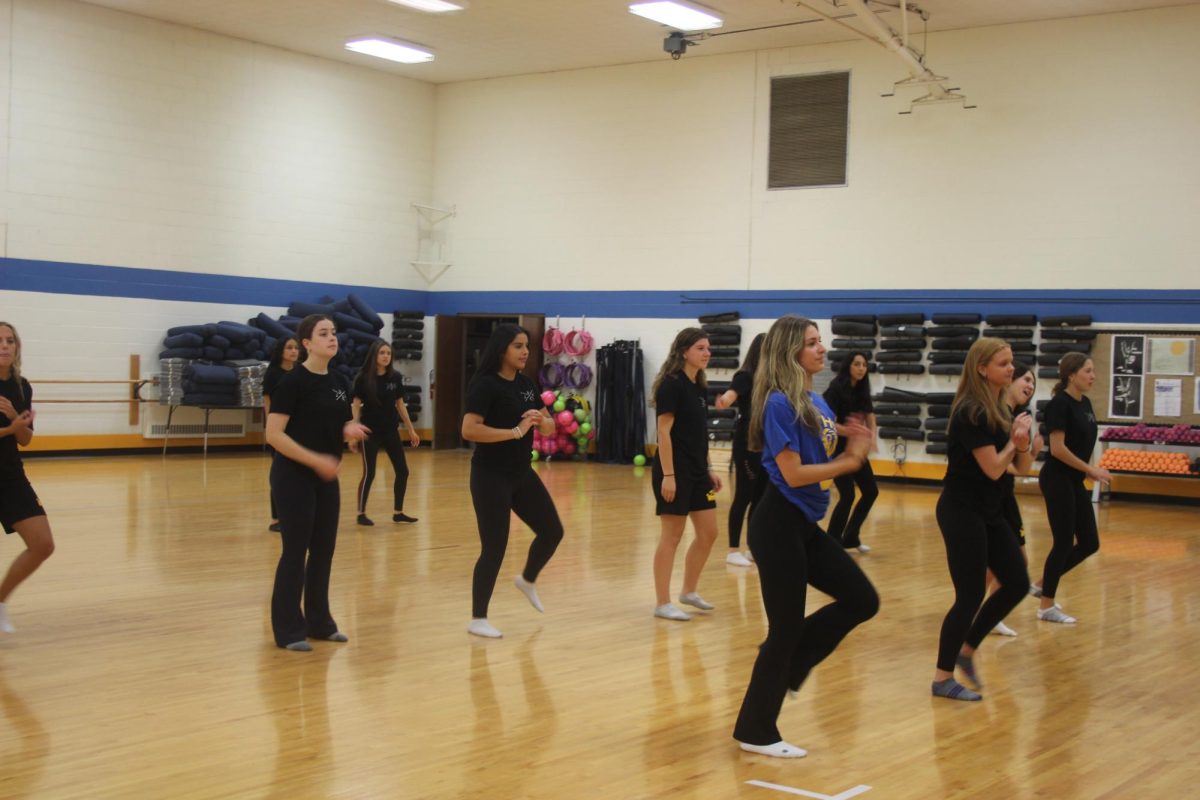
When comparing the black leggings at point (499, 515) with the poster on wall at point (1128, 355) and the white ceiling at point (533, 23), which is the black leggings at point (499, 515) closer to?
the white ceiling at point (533, 23)

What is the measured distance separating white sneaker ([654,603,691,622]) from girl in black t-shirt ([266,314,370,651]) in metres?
2.26

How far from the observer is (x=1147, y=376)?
54.0 feet

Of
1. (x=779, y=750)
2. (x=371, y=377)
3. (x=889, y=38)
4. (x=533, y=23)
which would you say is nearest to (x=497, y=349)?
(x=779, y=750)

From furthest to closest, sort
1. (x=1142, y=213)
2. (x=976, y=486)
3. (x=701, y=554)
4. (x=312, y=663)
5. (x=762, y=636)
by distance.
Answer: (x=1142, y=213), (x=701, y=554), (x=762, y=636), (x=312, y=663), (x=976, y=486)

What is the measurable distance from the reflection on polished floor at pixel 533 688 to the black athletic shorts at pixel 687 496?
742 millimetres

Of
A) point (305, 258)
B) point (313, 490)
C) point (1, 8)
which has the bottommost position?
point (313, 490)

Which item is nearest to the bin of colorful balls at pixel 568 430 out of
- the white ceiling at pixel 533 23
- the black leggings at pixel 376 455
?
the white ceiling at pixel 533 23

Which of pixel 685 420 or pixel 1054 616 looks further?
pixel 1054 616

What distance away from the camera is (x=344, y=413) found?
6.82m

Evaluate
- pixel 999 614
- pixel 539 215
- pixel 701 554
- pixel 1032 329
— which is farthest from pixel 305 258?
pixel 999 614

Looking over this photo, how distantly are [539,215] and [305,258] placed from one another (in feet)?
13.6

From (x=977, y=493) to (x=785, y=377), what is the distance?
4.79 feet

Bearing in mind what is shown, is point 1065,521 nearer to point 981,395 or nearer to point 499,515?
point 981,395

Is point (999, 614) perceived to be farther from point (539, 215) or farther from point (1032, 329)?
point (539, 215)
